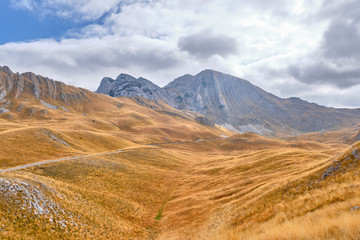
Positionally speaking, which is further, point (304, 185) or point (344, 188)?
point (304, 185)

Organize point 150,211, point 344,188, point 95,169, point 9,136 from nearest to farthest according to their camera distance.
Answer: point 344,188 < point 150,211 < point 95,169 < point 9,136

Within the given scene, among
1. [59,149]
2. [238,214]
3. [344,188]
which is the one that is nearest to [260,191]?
[238,214]

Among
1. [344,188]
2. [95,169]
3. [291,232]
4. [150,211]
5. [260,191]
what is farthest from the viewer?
[95,169]

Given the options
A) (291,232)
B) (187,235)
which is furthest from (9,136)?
(291,232)

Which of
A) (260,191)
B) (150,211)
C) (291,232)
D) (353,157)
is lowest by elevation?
(150,211)

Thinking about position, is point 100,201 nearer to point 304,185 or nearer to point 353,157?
point 304,185

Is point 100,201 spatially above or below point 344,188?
below

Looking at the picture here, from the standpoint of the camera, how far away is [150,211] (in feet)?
99.0

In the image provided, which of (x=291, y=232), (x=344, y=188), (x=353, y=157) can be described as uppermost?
(x=353, y=157)

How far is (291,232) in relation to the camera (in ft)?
32.5

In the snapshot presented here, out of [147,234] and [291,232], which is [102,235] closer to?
[147,234]

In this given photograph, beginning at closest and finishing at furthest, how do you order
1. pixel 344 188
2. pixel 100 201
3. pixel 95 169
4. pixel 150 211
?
1. pixel 344 188
2. pixel 100 201
3. pixel 150 211
4. pixel 95 169

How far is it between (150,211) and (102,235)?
10.6m

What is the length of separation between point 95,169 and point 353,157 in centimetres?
4137
